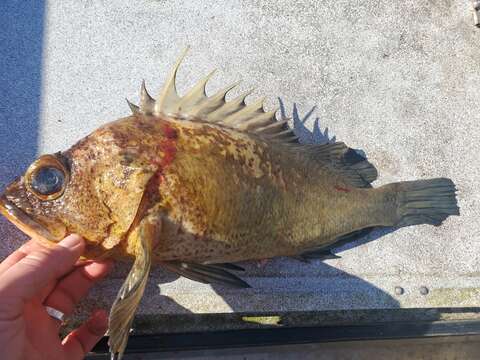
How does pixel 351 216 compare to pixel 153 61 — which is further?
pixel 153 61

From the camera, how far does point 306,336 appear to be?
2604mm

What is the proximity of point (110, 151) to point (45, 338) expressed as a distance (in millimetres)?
838

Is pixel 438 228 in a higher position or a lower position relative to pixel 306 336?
higher

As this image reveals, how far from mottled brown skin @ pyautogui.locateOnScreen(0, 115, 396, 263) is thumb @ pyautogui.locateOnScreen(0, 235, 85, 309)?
0.18ft

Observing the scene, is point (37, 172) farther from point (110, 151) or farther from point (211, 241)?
point (211, 241)

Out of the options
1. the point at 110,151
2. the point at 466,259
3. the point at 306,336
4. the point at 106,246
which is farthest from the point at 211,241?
the point at 466,259

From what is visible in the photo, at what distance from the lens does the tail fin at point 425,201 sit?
7.98 feet

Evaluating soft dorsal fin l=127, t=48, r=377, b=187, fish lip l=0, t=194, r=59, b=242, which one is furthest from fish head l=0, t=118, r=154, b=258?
soft dorsal fin l=127, t=48, r=377, b=187

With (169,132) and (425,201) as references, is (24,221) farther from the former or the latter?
(425,201)

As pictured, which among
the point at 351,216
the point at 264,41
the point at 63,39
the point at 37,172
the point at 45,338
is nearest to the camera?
the point at 37,172

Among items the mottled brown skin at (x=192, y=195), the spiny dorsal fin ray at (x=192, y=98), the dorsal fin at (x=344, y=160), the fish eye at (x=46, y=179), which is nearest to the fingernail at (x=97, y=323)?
the mottled brown skin at (x=192, y=195)

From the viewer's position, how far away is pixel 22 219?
169 centimetres

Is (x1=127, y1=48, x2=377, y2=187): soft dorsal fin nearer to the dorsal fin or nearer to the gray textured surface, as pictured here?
the dorsal fin

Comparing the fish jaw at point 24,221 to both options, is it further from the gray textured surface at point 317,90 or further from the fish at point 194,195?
the gray textured surface at point 317,90
